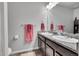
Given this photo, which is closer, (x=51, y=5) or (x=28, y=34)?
(x=51, y=5)

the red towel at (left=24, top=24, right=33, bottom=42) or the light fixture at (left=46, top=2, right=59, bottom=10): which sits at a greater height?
the light fixture at (left=46, top=2, right=59, bottom=10)

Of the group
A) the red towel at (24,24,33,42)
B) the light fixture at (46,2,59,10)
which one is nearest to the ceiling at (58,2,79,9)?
the light fixture at (46,2,59,10)

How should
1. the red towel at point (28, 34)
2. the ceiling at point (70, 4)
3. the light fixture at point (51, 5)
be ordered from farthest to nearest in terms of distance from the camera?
the red towel at point (28, 34)
the light fixture at point (51, 5)
the ceiling at point (70, 4)

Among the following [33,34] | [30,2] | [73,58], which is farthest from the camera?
[33,34]

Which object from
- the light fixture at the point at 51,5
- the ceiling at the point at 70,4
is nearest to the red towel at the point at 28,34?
the light fixture at the point at 51,5

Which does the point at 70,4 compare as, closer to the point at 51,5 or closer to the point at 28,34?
the point at 51,5

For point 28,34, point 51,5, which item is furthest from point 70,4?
point 28,34

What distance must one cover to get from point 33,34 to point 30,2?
0.81m

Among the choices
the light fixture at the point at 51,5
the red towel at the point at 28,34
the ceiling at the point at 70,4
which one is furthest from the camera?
the red towel at the point at 28,34

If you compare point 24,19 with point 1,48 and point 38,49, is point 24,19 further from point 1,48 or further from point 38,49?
point 1,48

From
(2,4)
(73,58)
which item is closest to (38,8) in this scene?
(2,4)

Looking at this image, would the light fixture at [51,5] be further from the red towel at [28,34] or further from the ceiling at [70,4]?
the red towel at [28,34]

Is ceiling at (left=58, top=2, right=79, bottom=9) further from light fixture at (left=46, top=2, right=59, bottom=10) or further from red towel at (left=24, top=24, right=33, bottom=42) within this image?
red towel at (left=24, top=24, right=33, bottom=42)

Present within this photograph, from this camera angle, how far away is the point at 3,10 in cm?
111
